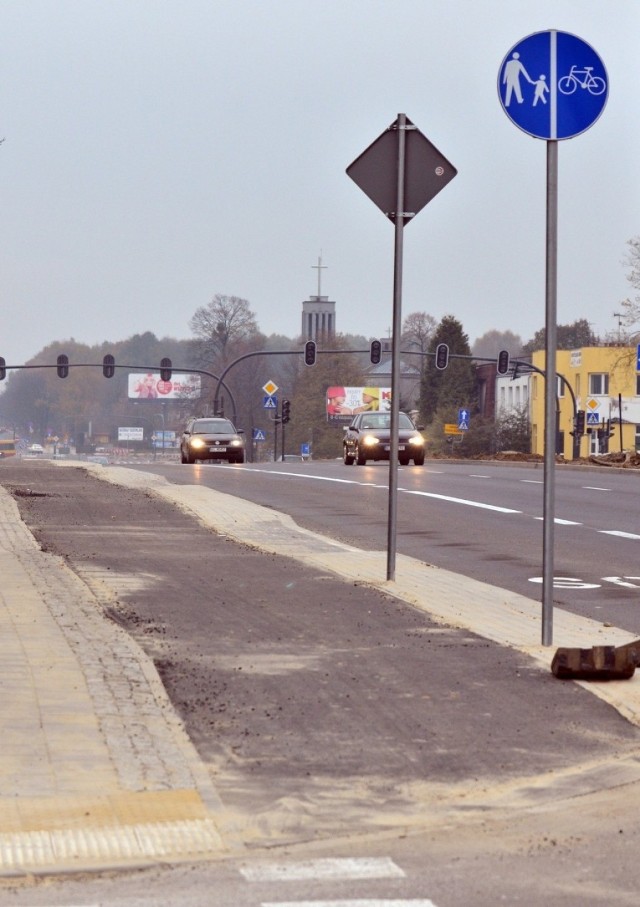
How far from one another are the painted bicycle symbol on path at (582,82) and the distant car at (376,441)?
35.4 m

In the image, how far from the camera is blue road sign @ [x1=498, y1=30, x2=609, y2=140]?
858cm

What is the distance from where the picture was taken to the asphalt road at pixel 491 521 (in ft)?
42.7

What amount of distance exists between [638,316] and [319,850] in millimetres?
64286

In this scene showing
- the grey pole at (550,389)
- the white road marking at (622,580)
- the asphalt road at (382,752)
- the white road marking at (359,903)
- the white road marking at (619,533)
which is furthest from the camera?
the white road marking at (619,533)

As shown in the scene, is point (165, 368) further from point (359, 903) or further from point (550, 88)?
point (359, 903)

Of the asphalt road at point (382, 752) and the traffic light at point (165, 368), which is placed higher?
the traffic light at point (165, 368)

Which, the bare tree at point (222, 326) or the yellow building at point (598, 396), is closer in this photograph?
the yellow building at point (598, 396)

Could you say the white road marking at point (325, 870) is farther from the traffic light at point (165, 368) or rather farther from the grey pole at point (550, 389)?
the traffic light at point (165, 368)

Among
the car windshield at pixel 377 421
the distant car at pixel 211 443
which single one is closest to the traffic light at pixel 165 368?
the distant car at pixel 211 443

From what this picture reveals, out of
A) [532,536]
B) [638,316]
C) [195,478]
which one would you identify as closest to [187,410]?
[638,316]

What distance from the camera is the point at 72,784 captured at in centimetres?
529

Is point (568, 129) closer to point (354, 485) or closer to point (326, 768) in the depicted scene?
point (326, 768)

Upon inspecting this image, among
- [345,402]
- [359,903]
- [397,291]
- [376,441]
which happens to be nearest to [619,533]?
[397,291]

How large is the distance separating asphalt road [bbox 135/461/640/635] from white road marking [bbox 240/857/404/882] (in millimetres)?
5333
